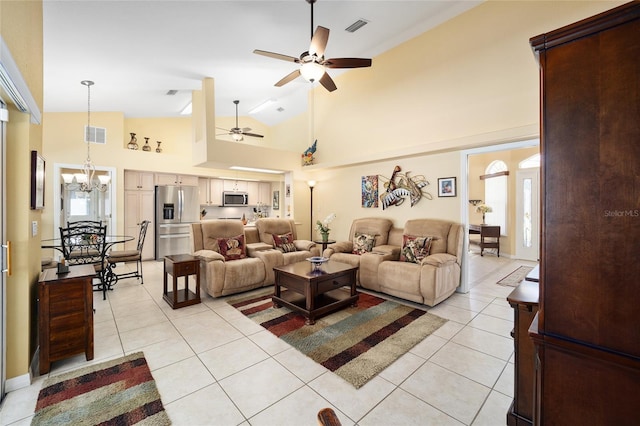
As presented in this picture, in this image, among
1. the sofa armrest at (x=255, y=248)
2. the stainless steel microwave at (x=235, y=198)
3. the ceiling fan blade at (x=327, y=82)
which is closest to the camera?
the ceiling fan blade at (x=327, y=82)

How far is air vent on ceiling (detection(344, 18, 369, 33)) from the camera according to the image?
151 inches

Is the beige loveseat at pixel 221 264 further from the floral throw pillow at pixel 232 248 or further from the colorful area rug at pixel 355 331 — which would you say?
the colorful area rug at pixel 355 331

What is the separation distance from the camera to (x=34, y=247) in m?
2.27

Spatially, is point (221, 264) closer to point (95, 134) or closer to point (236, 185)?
point (95, 134)

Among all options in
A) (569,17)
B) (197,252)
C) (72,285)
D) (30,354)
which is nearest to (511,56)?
(569,17)

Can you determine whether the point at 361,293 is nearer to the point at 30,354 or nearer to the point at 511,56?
the point at 30,354

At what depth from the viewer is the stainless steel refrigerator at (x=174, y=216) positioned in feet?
21.4

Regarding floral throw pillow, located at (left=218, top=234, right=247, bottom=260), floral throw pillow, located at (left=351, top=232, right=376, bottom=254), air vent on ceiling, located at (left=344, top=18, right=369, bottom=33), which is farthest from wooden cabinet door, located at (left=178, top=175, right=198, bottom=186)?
air vent on ceiling, located at (left=344, top=18, right=369, bottom=33)

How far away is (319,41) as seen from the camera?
2.84 meters

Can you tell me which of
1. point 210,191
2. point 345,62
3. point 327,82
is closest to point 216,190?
point 210,191

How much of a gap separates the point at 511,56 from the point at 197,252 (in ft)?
16.7

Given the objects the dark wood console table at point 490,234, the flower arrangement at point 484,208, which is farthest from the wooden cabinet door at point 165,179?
the flower arrangement at point 484,208

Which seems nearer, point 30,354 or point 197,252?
point 30,354

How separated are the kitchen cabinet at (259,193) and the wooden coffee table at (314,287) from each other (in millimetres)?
4952
